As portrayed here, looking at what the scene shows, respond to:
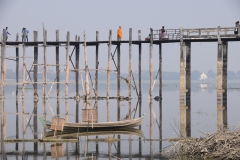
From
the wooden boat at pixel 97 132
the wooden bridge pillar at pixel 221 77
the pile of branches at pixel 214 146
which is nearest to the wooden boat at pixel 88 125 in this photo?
A: the wooden boat at pixel 97 132

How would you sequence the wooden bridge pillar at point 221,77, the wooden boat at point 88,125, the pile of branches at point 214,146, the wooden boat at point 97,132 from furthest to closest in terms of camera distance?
1. the wooden bridge pillar at point 221,77
2. the wooden boat at point 88,125
3. the wooden boat at point 97,132
4. the pile of branches at point 214,146

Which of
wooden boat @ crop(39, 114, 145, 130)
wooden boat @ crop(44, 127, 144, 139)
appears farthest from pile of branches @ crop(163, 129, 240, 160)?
wooden boat @ crop(39, 114, 145, 130)

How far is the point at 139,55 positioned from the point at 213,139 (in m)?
27.2

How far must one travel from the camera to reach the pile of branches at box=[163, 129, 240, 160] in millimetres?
18131

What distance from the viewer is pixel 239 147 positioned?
18.0 m

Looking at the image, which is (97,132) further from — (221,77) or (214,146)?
(221,77)

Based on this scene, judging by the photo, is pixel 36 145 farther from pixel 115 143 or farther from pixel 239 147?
pixel 239 147

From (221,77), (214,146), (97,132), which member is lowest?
(97,132)

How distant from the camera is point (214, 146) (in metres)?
18.7

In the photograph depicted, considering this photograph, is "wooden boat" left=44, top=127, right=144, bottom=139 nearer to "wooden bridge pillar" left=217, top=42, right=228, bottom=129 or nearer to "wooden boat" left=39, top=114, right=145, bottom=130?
"wooden boat" left=39, top=114, right=145, bottom=130

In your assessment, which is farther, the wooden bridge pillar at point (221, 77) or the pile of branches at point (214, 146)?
the wooden bridge pillar at point (221, 77)

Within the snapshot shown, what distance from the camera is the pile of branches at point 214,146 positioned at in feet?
59.5

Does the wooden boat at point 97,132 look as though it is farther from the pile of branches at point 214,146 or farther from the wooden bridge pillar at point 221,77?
the wooden bridge pillar at point 221,77

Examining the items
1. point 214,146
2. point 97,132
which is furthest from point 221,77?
point 214,146
